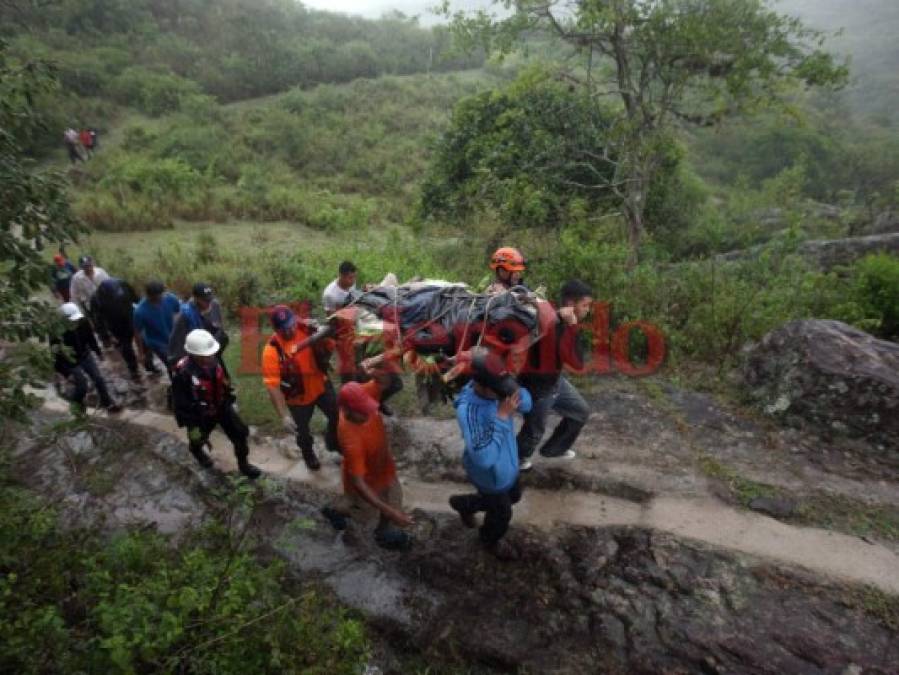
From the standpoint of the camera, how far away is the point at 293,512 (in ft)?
16.1

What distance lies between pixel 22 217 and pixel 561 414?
13.2 feet

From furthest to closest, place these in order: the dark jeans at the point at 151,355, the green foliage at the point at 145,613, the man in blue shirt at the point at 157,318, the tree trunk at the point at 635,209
A: the tree trunk at the point at 635,209, the dark jeans at the point at 151,355, the man in blue shirt at the point at 157,318, the green foliage at the point at 145,613

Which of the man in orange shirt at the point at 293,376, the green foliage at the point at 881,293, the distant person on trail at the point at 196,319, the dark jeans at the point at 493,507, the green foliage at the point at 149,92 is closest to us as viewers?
the dark jeans at the point at 493,507

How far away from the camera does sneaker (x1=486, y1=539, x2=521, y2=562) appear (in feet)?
13.5

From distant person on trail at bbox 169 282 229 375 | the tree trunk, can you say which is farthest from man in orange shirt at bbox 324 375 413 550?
the tree trunk

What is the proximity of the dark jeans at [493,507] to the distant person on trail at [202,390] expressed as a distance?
2.19 metres

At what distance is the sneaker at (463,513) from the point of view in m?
4.07

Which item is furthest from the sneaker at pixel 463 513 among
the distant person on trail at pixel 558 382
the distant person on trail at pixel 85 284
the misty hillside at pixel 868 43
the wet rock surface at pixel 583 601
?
the misty hillside at pixel 868 43

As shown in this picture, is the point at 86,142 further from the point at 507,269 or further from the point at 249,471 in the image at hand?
the point at 507,269

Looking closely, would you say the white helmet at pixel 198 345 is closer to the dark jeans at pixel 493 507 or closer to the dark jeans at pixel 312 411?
the dark jeans at pixel 312 411

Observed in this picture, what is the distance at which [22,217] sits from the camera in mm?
2875

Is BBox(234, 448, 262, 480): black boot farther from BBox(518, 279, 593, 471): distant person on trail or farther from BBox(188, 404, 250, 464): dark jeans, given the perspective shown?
BBox(518, 279, 593, 471): distant person on trail

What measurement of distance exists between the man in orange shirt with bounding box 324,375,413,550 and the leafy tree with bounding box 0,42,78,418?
1.76 m

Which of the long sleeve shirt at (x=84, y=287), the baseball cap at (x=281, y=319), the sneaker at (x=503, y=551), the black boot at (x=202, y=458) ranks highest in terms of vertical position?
the baseball cap at (x=281, y=319)
